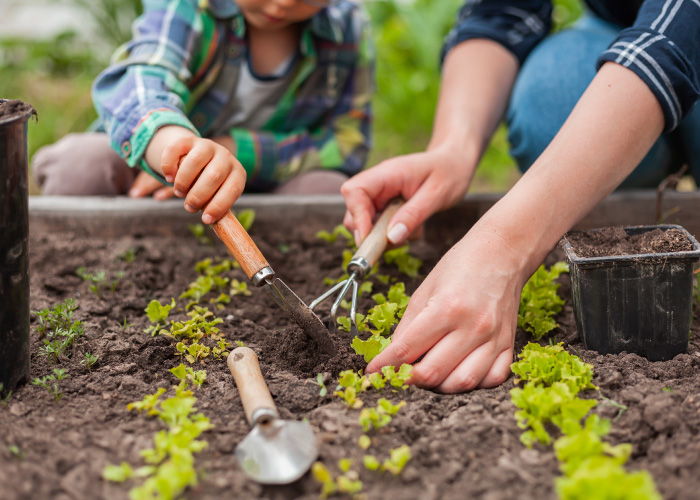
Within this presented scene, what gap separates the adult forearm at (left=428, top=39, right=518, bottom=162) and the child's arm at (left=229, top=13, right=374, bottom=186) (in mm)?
537

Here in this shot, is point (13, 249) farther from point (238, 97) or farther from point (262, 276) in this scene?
point (238, 97)

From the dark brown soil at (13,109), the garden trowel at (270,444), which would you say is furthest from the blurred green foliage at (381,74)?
the garden trowel at (270,444)

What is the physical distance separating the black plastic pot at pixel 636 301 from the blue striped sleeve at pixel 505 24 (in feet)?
4.28

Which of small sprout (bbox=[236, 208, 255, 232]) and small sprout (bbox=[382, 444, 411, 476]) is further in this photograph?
small sprout (bbox=[236, 208, 255, 232])

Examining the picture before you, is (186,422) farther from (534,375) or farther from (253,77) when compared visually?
(253,77)

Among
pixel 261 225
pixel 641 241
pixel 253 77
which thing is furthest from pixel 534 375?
pixel 253 77

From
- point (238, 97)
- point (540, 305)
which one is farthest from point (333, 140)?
point (540, 305)

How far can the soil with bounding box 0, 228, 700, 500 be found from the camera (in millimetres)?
1245

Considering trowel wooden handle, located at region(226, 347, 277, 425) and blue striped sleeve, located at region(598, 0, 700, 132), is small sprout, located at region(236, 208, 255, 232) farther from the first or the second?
blue striped sleeve, located at region(598, 0, 700, 132)

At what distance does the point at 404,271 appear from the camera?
7.51 ft

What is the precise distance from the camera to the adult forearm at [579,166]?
5.64 ft

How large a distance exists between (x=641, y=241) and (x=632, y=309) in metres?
0.22

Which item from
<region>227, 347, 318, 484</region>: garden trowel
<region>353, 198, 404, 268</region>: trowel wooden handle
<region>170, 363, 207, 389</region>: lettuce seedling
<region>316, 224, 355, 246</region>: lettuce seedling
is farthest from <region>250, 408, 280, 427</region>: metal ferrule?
<region>316, 224, 355, 246</region>: lettuce seedling

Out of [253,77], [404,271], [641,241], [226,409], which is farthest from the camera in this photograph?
[253,77]
